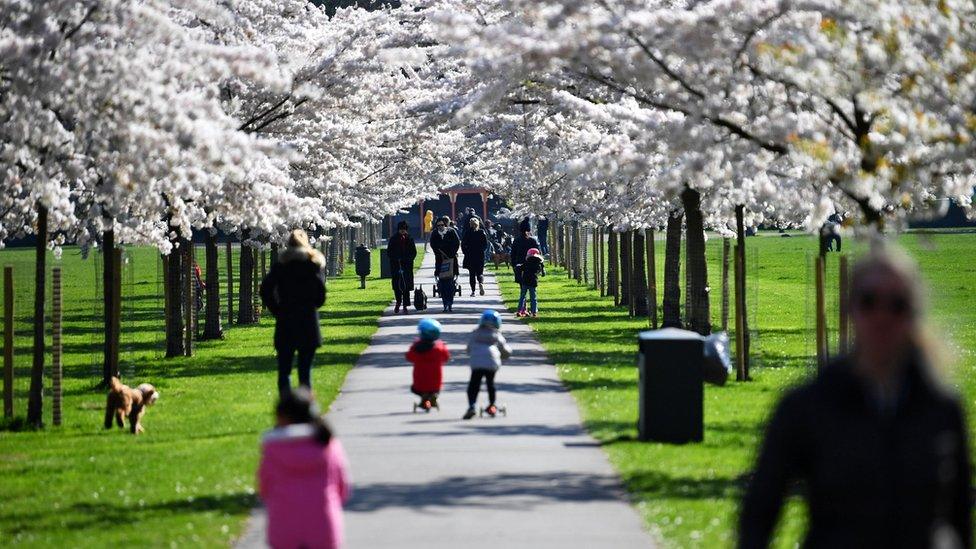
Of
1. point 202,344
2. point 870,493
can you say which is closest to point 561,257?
point 202,344

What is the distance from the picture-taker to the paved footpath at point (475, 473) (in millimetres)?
9883

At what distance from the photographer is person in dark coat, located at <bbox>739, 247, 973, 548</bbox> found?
429 cm

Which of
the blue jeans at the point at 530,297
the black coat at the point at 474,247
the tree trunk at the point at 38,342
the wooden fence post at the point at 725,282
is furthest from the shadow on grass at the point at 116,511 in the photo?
the black coat at the point at 474,247

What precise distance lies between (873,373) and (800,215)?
22322 mm

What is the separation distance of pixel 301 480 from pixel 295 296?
881 cm

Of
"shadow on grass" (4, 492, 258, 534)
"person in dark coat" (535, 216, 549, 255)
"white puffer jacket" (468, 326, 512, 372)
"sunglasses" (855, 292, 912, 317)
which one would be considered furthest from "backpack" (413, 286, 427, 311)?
"person in dark coat" (535, 216, 549, 255)

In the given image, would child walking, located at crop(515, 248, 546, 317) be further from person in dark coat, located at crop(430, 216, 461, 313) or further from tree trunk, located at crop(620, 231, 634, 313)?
tree trunk, located at crop(620, 231, 634, 313)

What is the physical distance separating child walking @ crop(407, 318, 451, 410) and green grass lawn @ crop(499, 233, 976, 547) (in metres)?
1.38

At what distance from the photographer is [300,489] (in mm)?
7277

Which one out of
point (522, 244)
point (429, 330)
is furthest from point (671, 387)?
point (522, 244)

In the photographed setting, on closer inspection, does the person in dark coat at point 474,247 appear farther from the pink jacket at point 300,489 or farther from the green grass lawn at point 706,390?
the pink jacket at point 300,489

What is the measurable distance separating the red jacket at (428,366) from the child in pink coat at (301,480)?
9040 mm

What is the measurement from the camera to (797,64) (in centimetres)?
1152

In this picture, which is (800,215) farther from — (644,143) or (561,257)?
(561,257)
